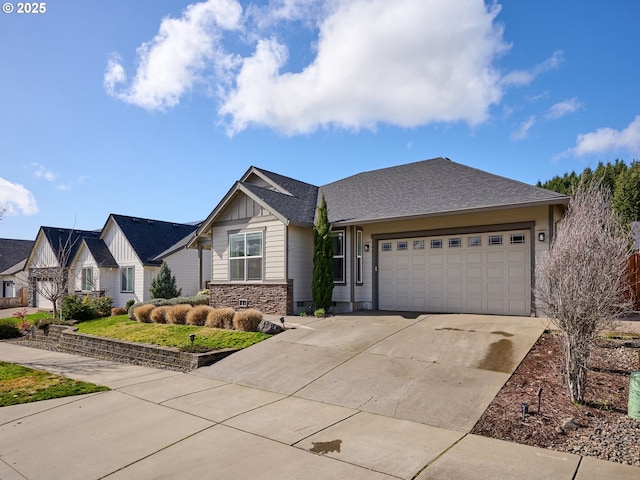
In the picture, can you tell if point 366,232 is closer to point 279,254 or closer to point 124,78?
point 279,254

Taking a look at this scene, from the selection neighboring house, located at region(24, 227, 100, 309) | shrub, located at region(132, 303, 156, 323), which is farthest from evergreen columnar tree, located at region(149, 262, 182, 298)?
neighboring house, located at region(24, 227, 100, 309)

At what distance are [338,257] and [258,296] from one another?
10.8ft

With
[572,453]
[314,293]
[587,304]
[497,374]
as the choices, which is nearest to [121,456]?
[572,453]

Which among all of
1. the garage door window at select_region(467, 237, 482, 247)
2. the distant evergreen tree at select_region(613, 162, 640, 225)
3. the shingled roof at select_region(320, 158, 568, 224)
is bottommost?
the garage door window at select_region(467, 237, 482, 247)

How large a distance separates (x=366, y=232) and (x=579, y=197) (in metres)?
8.26

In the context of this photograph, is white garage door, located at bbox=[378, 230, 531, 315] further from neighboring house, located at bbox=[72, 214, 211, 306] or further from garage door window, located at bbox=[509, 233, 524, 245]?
neighboring house, located at bbox=[72, 214, 211, 306]

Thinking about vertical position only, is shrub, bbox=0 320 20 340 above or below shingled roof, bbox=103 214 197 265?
below

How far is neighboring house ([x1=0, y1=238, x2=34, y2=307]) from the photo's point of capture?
32406 millimetres

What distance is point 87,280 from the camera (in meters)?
25.9

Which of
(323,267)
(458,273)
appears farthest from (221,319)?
(458,273)

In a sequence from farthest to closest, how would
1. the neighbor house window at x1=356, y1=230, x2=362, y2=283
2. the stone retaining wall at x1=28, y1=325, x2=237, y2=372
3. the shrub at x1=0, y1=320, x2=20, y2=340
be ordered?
the shrub at x1=0, y1=320, x2=20, y2=340, the neighbor house window at x1=356, y1=230, x2=362, y2=283, the stone retaining wall at x1=28, y1=325, x2=237, y2=372

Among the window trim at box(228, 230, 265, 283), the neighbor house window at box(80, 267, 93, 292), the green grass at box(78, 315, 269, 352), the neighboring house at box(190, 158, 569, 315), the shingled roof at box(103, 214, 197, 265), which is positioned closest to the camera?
the green grass at box(78, 315, 269, 352)

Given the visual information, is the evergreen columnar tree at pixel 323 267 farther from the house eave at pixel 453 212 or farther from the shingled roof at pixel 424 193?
the shingled roof at pixel 424 193

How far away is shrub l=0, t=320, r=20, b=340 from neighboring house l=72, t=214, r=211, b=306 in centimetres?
699
